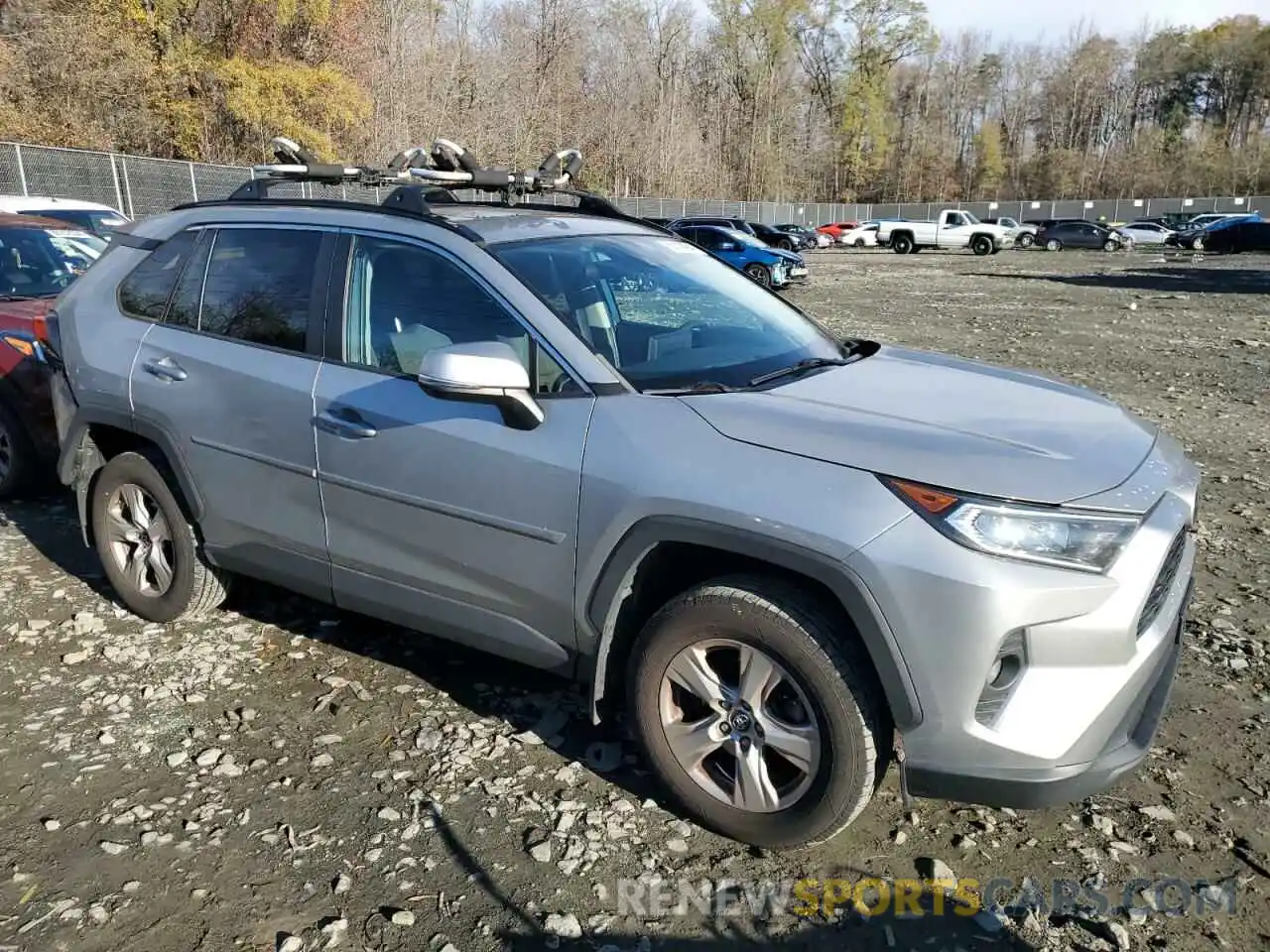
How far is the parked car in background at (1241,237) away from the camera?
3903cm

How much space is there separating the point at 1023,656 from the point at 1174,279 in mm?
27146

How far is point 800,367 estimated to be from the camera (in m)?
3.41

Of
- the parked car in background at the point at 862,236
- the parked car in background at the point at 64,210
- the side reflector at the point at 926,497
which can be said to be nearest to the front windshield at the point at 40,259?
the parked car in background at the point at 64,210

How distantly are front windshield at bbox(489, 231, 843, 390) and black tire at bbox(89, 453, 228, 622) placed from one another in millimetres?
1961

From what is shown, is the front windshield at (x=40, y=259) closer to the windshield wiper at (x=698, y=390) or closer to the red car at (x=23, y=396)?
the red car at (x=23, y=396)

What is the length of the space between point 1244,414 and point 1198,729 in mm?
6150

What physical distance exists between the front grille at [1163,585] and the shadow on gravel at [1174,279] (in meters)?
21.4

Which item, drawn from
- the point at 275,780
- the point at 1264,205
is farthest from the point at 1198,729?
the point at 1264,205

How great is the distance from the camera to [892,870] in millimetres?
2791

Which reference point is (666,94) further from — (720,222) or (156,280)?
(156,280)

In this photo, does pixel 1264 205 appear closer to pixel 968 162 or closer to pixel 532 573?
pixel 968 162

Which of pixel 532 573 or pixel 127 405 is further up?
pixel 127 405

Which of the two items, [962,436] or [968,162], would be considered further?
[968,162]

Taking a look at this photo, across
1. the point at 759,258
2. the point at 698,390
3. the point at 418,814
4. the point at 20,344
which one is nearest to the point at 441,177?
the point at 698,390
